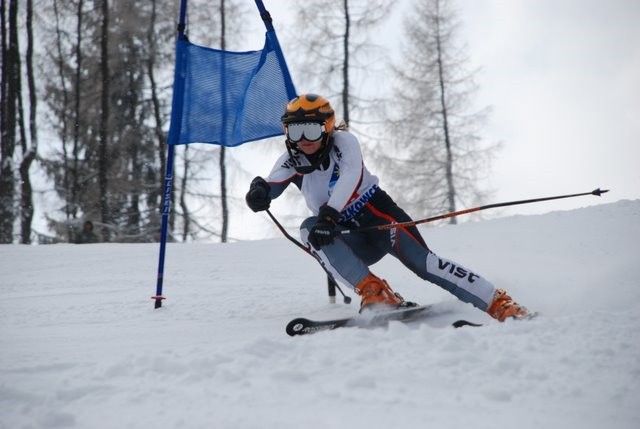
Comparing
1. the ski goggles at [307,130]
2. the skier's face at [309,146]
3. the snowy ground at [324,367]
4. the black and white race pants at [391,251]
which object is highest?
the ski goggles at [307,130]

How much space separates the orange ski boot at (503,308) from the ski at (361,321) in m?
0.34

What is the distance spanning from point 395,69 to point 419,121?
6.53 ft

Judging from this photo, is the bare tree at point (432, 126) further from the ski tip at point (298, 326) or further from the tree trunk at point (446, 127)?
the ski tip at point (298, 326)

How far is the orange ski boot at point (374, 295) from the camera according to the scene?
11.4 feet

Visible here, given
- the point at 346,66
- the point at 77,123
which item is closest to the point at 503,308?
the point at 346,66

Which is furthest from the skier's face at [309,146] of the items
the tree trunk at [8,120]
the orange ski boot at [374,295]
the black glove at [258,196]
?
the tree trunk at [8,120]

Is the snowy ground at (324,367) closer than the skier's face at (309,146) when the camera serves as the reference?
Yes

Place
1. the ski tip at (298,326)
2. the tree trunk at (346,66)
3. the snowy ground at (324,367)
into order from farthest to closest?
the tree trunk at (346,66)
the ski tip at (298,326)
the snowy ground at (324,367)

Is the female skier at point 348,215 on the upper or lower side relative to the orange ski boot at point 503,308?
upper

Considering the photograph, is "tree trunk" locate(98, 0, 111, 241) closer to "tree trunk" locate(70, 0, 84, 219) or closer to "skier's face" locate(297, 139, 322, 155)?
"tree trunk" locate(70, 0, 84, 219)

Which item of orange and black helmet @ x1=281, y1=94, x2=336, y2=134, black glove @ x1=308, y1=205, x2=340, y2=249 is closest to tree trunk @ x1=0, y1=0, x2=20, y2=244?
orange and black helmet @ x1=281, y1=94, x2=336, y2=134

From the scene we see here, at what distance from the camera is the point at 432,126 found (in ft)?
54.9

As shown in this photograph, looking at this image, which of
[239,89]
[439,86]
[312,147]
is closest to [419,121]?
[439,86]

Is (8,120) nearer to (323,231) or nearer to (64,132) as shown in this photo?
(64,132)
